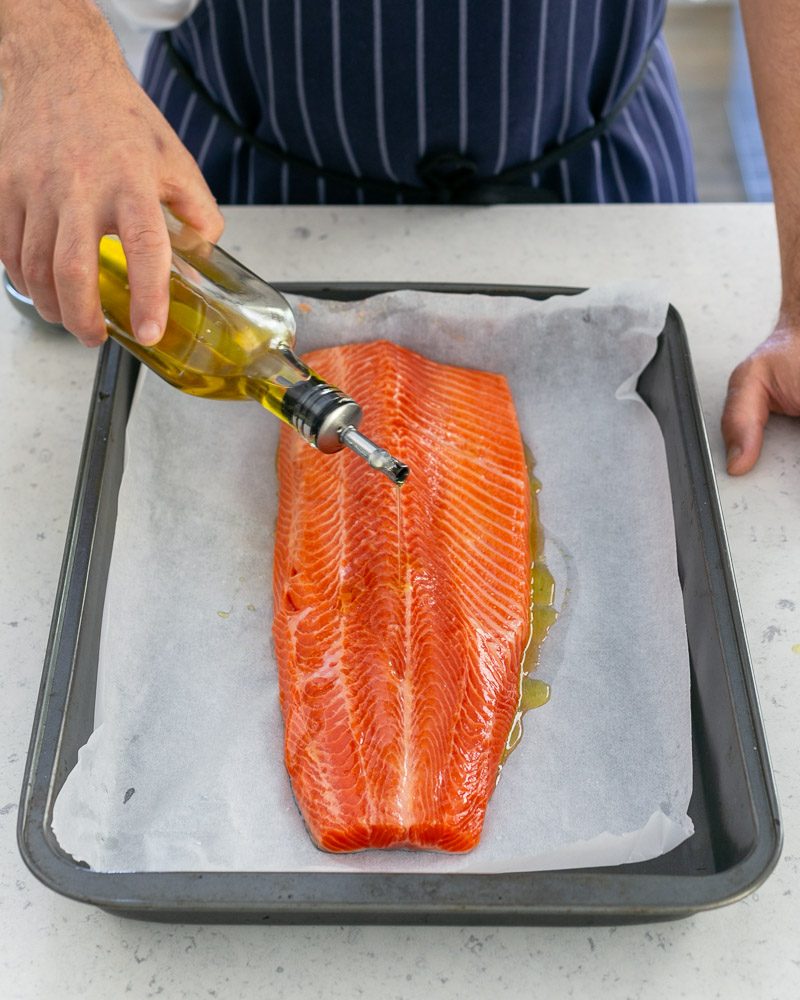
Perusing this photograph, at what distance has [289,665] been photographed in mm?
1506

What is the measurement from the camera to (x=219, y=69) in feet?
6.68

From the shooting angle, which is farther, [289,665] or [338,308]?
[338,308]

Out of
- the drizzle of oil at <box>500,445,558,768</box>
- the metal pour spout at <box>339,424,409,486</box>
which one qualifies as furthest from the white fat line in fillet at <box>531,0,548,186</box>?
the metal pour spout at <box>339,424,409,486</box>

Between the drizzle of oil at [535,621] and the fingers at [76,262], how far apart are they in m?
0.74

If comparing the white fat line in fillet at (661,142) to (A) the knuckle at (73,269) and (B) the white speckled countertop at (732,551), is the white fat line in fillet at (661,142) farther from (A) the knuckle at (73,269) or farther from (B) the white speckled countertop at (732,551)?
(A) the knuckle at (73,269)

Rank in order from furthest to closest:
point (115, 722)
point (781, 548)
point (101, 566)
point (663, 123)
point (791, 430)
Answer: point (663, 123) → point (791, 430) → point (781, 548) → point (101, 566) → point (115, 722)

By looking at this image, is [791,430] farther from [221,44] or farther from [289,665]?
[221,44]

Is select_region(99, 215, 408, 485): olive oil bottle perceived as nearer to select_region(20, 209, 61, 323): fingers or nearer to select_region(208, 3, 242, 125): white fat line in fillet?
select_region(20, 209, 61, 323): fingers

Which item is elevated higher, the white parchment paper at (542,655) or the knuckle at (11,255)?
the knuckle at (11,255)

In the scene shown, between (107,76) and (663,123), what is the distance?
3.94ft

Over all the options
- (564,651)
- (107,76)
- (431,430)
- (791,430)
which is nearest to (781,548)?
(791,430)

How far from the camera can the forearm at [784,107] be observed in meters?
1.82

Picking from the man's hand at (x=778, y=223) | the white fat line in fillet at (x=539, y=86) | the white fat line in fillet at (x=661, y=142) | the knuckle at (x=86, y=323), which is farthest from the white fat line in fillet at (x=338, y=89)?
the knuckle at (x=86, y=323)

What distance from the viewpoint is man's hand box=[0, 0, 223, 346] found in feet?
4.35
